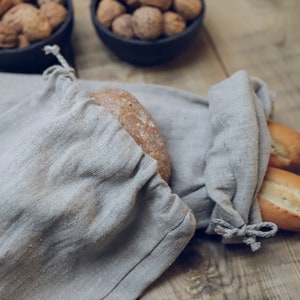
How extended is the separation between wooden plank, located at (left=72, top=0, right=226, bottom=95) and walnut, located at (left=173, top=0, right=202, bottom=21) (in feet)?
0.34

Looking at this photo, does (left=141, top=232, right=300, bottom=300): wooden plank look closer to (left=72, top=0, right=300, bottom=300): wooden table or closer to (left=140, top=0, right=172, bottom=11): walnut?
(left=72, top=0, right=300, bottom=300): wooden table

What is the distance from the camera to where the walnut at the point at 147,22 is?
94 centimetres

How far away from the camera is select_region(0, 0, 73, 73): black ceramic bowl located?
0.93m

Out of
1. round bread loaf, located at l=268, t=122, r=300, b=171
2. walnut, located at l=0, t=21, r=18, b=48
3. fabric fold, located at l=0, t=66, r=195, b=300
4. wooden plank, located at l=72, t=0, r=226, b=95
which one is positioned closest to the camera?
fabric fold, located at l=0, t=66, r=195, b=300

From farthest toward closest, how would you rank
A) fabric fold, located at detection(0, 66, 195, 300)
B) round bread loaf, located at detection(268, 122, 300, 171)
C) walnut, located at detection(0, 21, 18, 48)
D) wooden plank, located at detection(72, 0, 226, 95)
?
wooden plank, located at detection(72, 0, 226, 95) → walnut, located at detection(0, 21, 18, 48) → round bread loaf, located at detection(268, 122, 300, 171) → fabric fold, located at detection(0, 66, 195, 300)

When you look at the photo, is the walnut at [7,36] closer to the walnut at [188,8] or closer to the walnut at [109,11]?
the walnut at [109,11]

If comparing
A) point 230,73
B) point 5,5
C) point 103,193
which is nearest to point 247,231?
point 103,193

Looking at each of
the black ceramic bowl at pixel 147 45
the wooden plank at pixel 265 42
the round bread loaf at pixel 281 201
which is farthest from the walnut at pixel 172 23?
the round bread loaf at pixel 281 201

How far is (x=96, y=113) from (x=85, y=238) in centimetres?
18

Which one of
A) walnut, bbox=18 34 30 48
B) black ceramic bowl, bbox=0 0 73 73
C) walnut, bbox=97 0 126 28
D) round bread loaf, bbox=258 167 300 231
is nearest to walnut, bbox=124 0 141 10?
walnut, bbox=97 0 126 28

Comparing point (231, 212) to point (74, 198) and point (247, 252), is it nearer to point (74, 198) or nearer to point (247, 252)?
point (247, 252)

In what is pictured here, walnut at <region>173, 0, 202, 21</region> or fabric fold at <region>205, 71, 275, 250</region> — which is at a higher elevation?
walnut at <region>173, 0, 202, 21</region>

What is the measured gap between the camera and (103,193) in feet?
2.20

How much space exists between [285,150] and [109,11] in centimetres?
46
